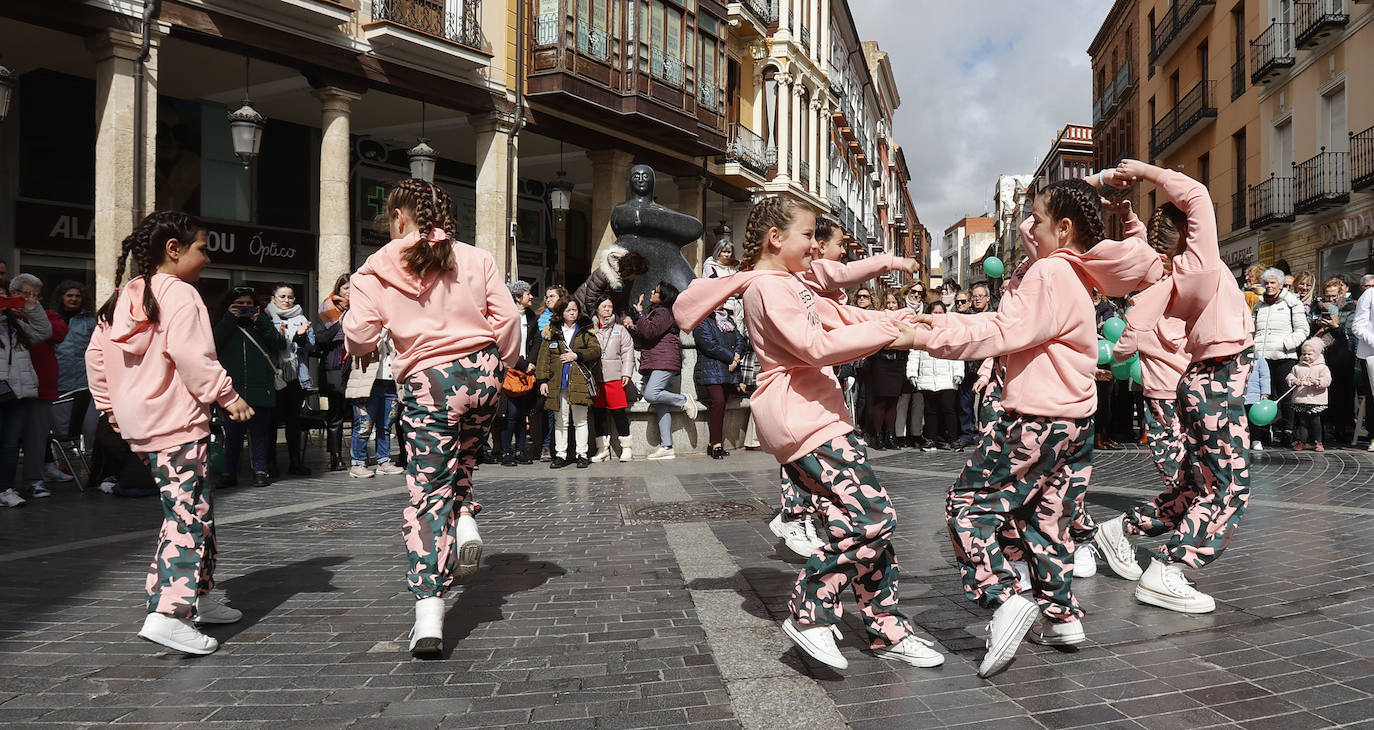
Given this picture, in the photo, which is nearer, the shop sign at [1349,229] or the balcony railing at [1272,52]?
the shop sign at [1349,229]

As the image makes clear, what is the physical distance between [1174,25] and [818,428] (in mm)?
32967

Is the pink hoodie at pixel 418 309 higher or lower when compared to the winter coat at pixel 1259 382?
higher

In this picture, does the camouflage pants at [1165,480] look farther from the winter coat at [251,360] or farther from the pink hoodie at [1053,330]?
the winter coat at [251,360]

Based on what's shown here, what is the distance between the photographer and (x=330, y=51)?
50.7ft

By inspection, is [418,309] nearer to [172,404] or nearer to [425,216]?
[425,216]

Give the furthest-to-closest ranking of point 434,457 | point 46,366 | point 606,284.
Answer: point 606,284 → point 46,366 → point 434,457

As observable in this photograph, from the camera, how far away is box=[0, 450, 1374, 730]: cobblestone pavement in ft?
10.2

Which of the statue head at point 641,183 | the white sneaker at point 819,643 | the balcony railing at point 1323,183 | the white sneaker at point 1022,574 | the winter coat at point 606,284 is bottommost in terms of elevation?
the white sneaker at point 819,643

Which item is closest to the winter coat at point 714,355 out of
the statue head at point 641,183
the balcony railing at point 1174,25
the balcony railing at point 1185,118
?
the statue head at point 641,183

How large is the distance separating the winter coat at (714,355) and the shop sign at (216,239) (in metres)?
6.97

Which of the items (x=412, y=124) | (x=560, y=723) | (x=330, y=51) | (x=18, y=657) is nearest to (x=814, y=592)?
(x=560, y=723)

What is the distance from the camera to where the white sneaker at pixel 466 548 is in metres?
4.24

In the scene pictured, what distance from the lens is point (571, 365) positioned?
33.7 ft

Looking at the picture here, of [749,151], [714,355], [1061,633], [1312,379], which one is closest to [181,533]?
[1061,633]
